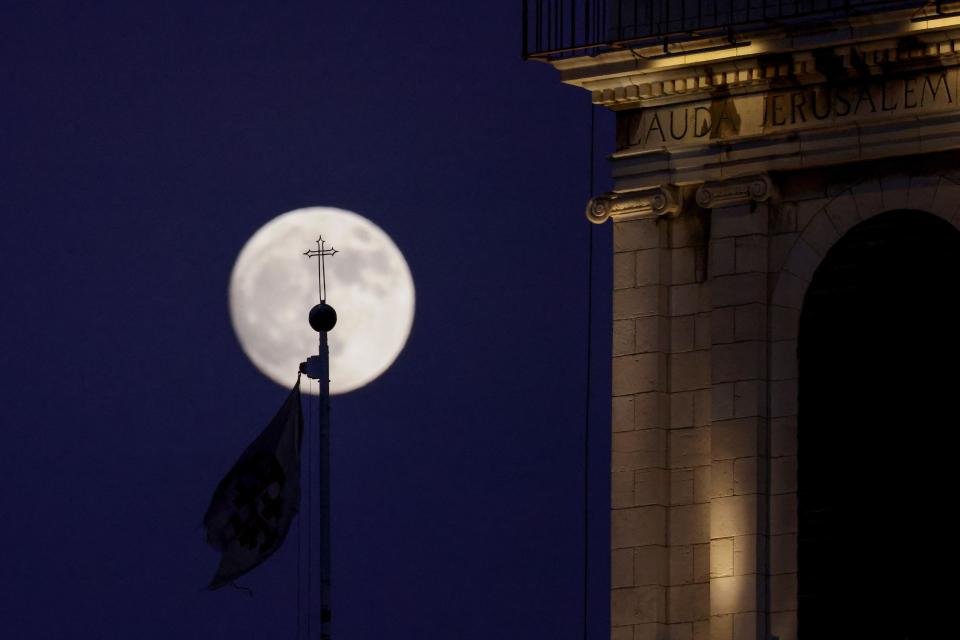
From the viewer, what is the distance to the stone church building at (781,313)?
38219mm

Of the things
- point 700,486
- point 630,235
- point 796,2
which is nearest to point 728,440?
point 700,486

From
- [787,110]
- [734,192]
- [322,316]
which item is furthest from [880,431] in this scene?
[322,316]

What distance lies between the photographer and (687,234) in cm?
4038

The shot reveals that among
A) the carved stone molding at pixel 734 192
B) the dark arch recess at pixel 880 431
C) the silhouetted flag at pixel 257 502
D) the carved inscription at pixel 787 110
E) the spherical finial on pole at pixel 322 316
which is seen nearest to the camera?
the dark arch recess at pixel 880 431

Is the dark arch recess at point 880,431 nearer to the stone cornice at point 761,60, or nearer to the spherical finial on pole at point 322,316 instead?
the stone cornice at point 761,60

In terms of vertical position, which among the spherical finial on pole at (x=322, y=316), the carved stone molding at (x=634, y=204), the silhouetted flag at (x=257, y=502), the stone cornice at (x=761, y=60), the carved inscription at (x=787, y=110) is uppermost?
the stone cornice at (x=761, y=60)

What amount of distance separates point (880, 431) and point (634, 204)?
15.6ft

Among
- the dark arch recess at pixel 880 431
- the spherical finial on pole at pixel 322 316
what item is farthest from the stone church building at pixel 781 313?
the spherical finial on pole at pixel 322 316

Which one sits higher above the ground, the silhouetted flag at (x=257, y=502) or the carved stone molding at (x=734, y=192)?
the carved stone molding at (x=734, y=192)

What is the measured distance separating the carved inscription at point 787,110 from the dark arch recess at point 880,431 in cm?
145

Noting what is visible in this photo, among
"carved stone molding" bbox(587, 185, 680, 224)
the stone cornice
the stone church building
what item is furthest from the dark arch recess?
"carved stone molding" bbox(587, 185, 680, 224)

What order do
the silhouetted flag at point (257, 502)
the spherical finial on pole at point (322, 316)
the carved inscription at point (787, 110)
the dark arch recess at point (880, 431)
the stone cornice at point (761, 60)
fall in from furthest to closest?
the silhouetted flag at point (257, 502) → the spherical finial on pole at point (322, 316) → the carved inscription at point (787, 110) → the stone cornice at point (761, 60) → the dark arch recess at point (880, 431)

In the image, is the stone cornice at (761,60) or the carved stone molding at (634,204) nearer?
the stone cornice at (761,60)

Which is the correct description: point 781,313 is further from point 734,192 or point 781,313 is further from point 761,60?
point 761,60
